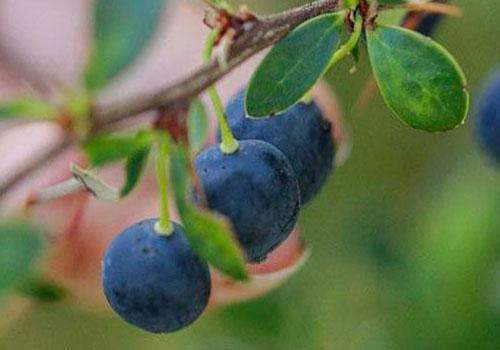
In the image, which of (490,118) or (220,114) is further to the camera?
(490,118)

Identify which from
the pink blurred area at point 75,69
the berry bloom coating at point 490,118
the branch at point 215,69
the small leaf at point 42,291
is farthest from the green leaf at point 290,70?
the pink blurred area at point 75,69

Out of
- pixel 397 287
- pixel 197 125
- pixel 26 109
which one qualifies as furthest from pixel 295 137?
pixel 397 287

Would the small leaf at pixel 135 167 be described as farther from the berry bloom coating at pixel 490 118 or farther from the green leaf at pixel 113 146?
the berry bloom coating at pixel 490 118

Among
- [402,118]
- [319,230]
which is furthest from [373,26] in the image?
[319,230]

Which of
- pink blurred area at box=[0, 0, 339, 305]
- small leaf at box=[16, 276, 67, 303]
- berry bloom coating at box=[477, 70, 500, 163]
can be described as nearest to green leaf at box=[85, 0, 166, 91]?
small leaf at box=[16, 276, 67, 303]

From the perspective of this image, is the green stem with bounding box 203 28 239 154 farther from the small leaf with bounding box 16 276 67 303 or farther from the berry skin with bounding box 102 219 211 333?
the small leaf with bounding box 16 276 67 303

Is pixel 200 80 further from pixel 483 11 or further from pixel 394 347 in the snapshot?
pixel 483 11

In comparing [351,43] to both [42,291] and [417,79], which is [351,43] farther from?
[42,291]
